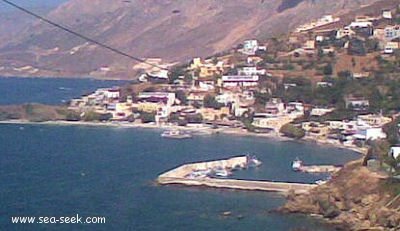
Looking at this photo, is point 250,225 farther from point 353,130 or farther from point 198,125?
point 198,125

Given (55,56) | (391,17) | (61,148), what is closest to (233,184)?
(61,148)

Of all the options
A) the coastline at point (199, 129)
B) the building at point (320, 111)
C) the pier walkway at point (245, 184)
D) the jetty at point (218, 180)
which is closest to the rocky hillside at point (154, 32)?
the coastline at point (199, 129)

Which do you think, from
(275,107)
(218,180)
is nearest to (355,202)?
(218,180)

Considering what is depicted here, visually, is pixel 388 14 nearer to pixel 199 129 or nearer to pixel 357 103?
pixel 357 103

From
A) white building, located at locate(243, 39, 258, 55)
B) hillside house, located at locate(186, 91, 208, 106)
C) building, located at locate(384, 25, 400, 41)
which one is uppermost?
building, located at locate(384, 25, 400, 41)

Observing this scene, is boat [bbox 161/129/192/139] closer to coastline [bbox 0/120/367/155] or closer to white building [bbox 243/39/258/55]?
coastline [bbox 0/120/367/155]

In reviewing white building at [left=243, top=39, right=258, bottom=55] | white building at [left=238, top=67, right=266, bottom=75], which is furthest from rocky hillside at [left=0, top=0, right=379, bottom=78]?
white building at [left=238, top=67, right=266, bottom=75]

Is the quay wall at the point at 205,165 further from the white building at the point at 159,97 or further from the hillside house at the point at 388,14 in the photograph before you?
the hillside house at the point at 388,14
